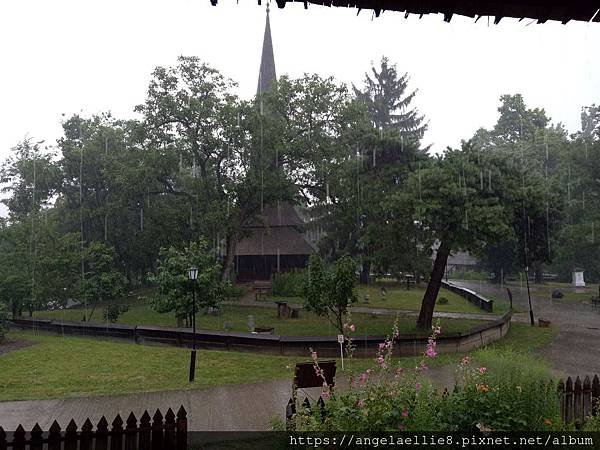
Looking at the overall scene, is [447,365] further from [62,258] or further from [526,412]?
[62,258]

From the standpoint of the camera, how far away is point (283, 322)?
1025 inches

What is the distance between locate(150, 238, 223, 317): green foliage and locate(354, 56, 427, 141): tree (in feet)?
151

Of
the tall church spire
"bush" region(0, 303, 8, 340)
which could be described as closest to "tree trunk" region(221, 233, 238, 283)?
"bush" region(0, 303, 8, 340)

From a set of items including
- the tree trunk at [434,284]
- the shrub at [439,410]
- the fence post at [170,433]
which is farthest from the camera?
the tree trunk at [434,284]

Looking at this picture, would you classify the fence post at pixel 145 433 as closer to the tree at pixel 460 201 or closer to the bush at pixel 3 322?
the tree at pixel 460 201

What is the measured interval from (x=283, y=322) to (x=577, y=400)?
18517mm

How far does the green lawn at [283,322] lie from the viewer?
76.0 feet

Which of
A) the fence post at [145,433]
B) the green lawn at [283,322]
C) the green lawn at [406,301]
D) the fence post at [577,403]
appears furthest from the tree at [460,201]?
the fence post at [145,433]

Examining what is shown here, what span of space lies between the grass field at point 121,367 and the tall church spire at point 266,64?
40387mm

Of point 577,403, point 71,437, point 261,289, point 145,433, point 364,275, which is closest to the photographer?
point 71,437

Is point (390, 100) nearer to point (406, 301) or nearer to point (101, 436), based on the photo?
point (406, 301)

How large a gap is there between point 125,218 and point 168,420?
39807 mm

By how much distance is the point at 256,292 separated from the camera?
3825 cm

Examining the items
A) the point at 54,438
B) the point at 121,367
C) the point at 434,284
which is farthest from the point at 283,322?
the point at 54,438
